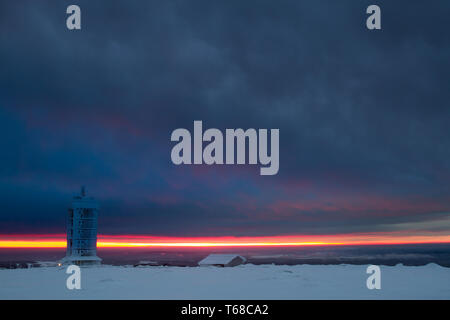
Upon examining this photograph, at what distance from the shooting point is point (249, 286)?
20375 millimetres

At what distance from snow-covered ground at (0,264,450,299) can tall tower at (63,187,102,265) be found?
23046 mm

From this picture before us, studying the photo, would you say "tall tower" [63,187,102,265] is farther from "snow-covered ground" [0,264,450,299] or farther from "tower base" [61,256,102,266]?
"snow-covered ground" [0,264,450,299]

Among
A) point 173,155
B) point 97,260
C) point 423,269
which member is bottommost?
point 97,260

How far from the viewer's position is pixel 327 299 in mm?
15969

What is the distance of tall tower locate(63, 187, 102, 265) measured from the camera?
49.0m

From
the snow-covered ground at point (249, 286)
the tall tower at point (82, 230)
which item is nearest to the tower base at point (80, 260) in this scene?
the tall tower at point (82, 230)

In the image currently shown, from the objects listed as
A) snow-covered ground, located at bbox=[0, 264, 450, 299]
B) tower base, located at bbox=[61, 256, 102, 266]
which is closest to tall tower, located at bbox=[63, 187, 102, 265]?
tower base, located at bbox=[61, 256, 102, 266]

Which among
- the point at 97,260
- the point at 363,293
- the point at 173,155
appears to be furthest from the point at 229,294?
the point at 97,260

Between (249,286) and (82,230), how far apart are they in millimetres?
35202

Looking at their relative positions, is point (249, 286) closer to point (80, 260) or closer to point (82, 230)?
point (80, 260)

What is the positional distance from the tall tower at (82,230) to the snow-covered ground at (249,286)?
75.6ft

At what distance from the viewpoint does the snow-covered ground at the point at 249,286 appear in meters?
17.2
